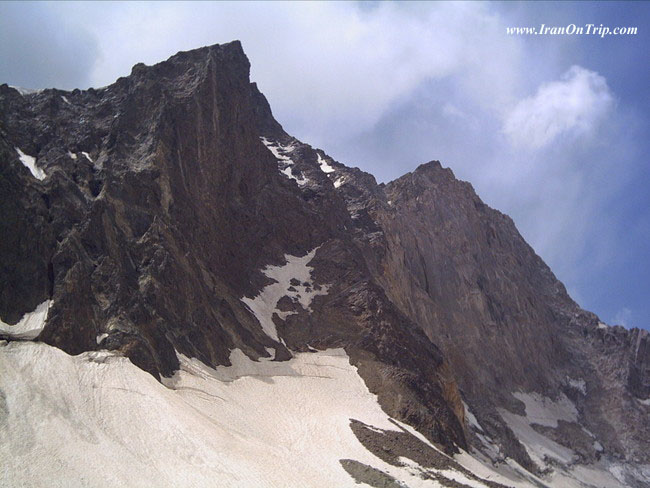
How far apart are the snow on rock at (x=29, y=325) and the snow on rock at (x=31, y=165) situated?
13327 millimetres

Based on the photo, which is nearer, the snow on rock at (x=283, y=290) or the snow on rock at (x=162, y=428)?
the snow on rock at (x=162, y=428)

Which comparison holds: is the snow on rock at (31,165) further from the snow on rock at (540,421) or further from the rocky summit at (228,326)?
the snow on rock at (540,421)

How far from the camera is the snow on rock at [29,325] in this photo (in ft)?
137

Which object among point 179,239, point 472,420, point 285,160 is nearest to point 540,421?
point 472,420

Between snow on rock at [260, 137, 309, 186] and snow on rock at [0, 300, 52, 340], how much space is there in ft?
166

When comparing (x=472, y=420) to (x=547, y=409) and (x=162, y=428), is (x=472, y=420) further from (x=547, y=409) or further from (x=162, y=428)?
(x=162, y=428)

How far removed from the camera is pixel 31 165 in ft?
183

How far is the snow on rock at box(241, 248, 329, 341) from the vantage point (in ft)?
216

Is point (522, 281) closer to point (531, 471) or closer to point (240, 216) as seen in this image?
point (531, 471)

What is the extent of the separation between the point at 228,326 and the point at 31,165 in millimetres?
19918

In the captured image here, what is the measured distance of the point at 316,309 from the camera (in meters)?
69.7

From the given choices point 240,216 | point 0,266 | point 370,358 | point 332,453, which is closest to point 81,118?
point 240,216

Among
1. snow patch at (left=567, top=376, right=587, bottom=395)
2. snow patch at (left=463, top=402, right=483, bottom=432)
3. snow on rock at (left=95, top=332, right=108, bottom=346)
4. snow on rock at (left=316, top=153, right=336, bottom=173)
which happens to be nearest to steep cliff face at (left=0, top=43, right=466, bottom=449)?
snow on rock at (left=95, top=332, right=108, bottom=346)

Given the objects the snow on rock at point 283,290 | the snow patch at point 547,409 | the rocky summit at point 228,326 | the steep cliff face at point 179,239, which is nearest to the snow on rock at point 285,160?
the rocky summit at point 228,326
